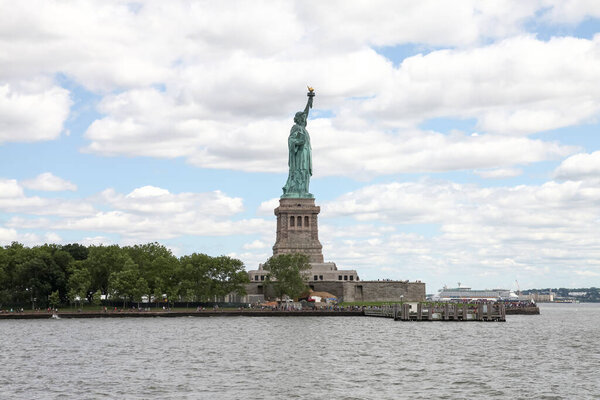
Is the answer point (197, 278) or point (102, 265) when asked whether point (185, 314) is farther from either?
point (102, 265)

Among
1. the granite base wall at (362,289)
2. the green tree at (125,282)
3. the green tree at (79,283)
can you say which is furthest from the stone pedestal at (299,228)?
the green tree at (79,283)

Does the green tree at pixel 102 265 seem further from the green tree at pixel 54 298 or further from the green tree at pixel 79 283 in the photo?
the green tree at pixel 54 298

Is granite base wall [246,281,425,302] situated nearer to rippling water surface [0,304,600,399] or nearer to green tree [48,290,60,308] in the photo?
green tree [48,290,60,308]

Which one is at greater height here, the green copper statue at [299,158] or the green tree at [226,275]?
the green copper statue at [299,158]

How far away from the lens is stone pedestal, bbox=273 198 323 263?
570 feet

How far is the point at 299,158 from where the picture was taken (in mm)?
180875

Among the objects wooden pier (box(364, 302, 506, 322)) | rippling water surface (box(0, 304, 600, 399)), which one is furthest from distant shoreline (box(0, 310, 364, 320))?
rippling water surface (box(0, 304, 600, 399))

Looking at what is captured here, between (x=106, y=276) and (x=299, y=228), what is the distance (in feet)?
147

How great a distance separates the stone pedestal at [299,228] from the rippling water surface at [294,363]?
6034cm

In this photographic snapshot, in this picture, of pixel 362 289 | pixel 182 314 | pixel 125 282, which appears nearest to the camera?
pixel 125 282

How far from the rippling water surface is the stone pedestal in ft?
198

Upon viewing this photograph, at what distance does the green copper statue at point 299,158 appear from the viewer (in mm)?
179625

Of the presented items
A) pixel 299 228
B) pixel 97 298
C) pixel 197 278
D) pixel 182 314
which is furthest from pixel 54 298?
pixel 299 228

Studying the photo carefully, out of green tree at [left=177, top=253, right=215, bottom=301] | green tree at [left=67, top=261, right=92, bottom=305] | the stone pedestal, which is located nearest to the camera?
green tree at [left=67, top=261, right=92, bottom=305]
